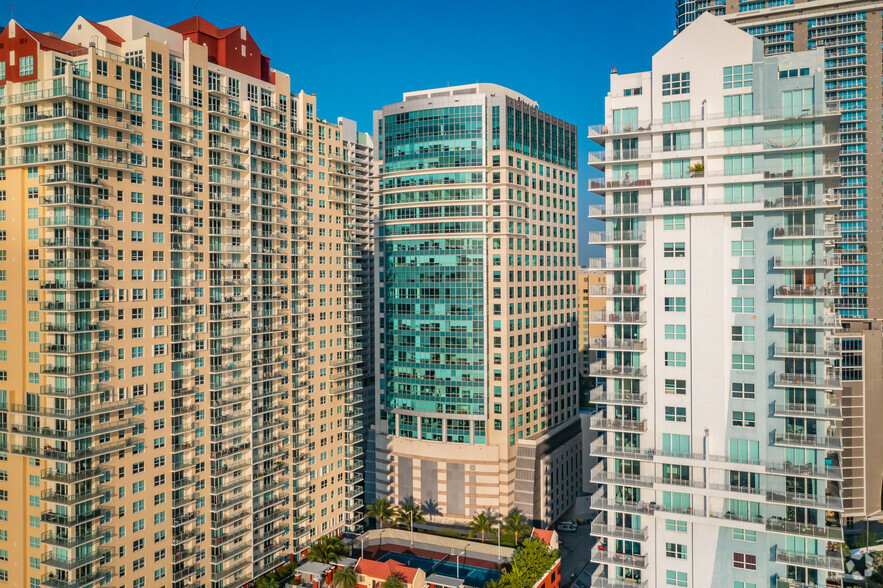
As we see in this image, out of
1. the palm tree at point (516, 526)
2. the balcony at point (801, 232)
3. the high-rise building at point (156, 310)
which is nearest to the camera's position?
the balcony at point (801, 232)

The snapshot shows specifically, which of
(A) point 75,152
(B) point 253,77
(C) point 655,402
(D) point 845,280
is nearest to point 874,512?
(D) point 845,280

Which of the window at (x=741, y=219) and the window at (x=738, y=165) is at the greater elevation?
the window at (x=738, y=165)

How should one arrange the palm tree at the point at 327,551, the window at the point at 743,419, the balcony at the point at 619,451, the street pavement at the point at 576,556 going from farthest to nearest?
the street pavement at the point at 576,556 → the palm tree at the point at 327,551 → the balcony at the point at 619,451 → the window at the point at 743,419

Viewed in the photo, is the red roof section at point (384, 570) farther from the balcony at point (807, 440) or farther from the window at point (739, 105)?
the window at point (739, 105)

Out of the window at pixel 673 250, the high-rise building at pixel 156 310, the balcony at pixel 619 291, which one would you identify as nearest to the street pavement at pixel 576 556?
the high-rise building at pixel 156 310

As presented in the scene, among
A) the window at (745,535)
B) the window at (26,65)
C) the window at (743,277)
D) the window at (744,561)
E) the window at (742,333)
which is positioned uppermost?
the window at (26,65)

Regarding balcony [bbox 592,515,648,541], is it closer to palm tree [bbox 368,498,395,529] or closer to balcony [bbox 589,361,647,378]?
balcony [bbox 589,361,647,378]

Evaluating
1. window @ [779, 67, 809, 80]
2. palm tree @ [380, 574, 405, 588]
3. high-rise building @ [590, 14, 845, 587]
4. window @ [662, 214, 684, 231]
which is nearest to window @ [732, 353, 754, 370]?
high-rise building @ [590, 14, 845, 587]

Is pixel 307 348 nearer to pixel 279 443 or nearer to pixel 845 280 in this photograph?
pixel 279 443
